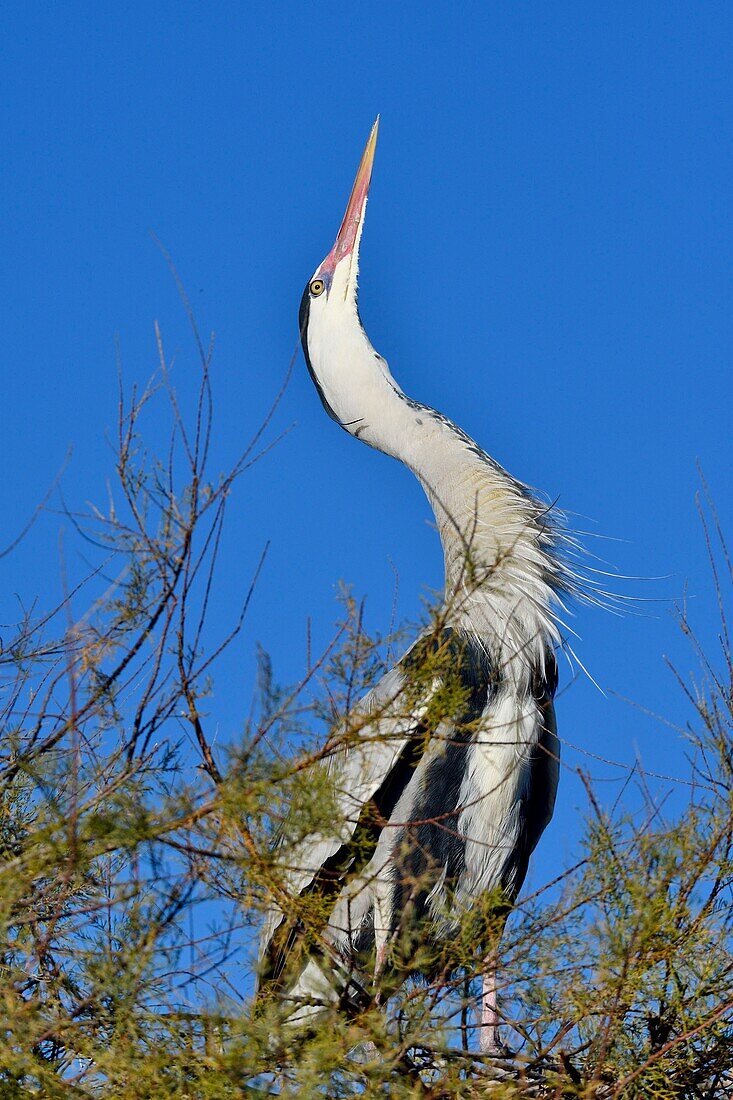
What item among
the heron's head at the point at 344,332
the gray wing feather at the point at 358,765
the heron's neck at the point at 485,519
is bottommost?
the gray wing feather at the point at 358,765

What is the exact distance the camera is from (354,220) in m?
4.69

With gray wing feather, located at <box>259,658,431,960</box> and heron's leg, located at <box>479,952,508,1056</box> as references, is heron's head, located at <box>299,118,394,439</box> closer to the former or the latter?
gray wing feather, located at <box>259,658,431,960</box>

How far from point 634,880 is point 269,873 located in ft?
2.17

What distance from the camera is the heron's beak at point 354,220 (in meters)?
4.62

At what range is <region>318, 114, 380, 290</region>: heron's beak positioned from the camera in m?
4.62

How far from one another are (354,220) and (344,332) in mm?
550

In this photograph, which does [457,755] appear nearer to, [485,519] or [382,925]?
[382,925]

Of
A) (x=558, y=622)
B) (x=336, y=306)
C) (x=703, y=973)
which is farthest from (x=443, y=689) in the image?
(x=336, y=306)

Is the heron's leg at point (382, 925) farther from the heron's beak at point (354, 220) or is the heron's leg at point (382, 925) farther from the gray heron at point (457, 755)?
the heron's beak at point (354, 220)

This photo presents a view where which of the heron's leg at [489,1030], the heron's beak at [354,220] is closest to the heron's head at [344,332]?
the heron's beak at [354,220]

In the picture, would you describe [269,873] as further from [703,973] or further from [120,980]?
[703,973]

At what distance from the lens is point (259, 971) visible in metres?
2.12

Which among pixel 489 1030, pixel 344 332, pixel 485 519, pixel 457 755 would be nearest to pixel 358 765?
pixel 457 755

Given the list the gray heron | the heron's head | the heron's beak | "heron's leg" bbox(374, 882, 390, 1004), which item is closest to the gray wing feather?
the gray heron
